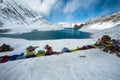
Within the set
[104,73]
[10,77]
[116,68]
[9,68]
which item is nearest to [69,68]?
[104,73]

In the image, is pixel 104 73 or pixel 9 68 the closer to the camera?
pixel 104 73

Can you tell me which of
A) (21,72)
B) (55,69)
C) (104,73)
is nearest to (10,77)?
(21,72)

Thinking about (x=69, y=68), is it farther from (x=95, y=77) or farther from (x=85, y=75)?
(x=95, y=77)

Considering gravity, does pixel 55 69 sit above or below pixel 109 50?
below

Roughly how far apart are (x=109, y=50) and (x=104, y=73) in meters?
8.85

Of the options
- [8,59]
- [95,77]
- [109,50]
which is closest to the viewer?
[95,77]

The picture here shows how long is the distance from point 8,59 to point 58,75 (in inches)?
323

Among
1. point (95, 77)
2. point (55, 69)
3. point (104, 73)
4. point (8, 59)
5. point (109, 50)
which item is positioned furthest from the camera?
point (109, 50)

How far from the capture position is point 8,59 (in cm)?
1348

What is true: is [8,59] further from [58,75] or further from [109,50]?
[109,50]

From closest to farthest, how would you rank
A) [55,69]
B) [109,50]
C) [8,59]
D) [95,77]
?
[95,77], [55,69], [8,59], [109,50]

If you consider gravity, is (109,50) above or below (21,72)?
above

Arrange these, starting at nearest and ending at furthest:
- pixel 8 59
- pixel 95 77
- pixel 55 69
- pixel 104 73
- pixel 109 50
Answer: pixel 95 77 < pixel 104 73 < pixel 55 69 < pixel 8 59 < pixel 109 50

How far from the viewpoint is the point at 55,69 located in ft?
34.0
